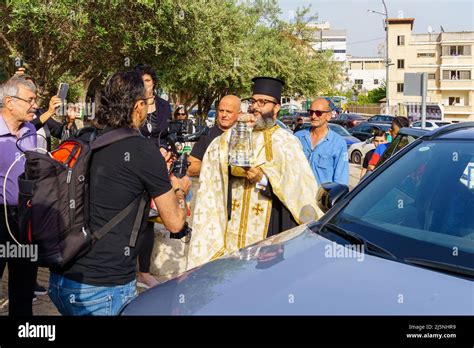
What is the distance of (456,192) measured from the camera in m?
3.13

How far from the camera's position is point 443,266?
Result: 244cm

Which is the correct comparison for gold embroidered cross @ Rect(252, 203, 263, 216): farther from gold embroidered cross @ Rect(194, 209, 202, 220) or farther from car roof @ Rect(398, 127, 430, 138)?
car roof @ Rect(398, 127, 430, 138)

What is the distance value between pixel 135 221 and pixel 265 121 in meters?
1.58

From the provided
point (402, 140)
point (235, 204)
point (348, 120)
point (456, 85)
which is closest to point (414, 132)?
point (402, 140)

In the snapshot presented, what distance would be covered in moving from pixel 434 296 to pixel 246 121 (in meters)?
2.20

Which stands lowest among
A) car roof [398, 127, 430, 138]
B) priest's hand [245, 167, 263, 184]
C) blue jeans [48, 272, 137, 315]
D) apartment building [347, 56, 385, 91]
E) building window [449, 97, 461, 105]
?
blue jeans [48, 272, 137, 315]

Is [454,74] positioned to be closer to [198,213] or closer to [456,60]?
[456,60]

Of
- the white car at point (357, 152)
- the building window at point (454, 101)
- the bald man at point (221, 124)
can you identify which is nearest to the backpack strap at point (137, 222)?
the bald man at point (221, 124)

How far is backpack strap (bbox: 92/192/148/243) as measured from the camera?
2.82m

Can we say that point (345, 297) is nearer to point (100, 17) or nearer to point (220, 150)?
point (220, 150)

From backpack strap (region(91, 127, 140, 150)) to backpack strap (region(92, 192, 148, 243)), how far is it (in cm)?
30

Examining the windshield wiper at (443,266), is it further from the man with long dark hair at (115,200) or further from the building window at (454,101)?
the building window at (454,101)

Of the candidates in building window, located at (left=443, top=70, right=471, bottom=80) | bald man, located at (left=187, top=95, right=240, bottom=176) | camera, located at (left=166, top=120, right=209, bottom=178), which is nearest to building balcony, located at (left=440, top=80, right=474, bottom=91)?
building window, located at (left=443, top=70, right=471, bottom=80)

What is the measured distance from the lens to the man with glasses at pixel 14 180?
394cm
